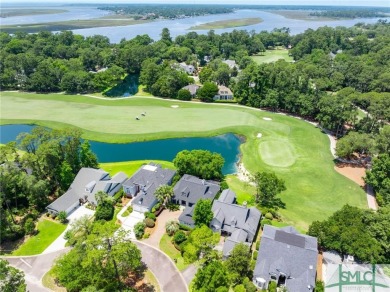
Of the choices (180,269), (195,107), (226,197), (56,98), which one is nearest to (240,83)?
(195,107)

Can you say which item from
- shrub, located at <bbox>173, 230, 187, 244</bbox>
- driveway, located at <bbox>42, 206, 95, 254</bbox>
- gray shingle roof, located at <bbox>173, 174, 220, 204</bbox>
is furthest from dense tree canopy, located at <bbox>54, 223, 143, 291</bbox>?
gray shingle roof, located at <bbox>173, 174, 220, 204</bbox>

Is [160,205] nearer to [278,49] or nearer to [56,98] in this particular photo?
[56,98]

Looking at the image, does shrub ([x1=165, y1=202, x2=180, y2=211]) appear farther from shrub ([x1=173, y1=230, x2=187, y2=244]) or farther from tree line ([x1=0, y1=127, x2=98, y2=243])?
tree line ([x1=0, y1=127, x2=98, y2=243])

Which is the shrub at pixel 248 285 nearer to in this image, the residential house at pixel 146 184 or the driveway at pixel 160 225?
the driveway at pixel 160 225

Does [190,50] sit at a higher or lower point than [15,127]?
higher

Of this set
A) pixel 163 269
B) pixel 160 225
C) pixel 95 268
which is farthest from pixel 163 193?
pixel 95 268

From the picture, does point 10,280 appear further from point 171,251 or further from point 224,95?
point 224,95

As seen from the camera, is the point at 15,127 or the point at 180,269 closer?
the point at 180,269
